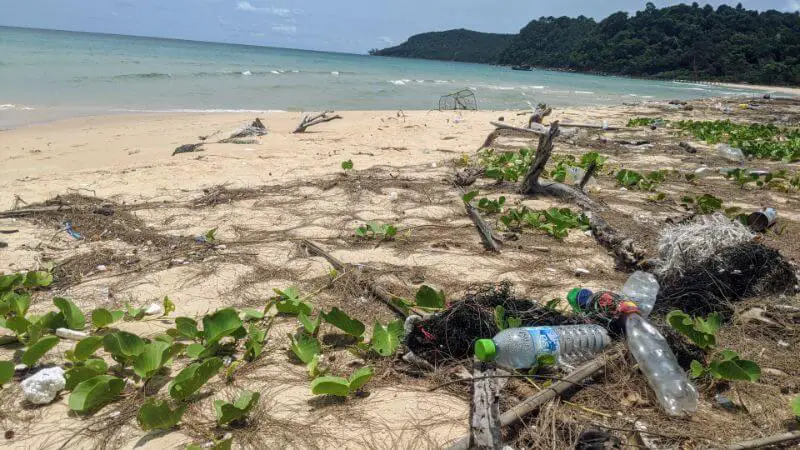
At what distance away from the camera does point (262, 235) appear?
4090mm

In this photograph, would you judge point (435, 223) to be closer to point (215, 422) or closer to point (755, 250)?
point (755, 250)

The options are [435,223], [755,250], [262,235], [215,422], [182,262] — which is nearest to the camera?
[215,422]

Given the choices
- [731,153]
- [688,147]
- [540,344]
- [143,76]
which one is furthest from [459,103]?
[143,76]

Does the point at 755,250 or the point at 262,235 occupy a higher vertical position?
the point at 755,250

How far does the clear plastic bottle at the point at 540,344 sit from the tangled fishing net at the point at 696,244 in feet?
2.91

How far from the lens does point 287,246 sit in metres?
3.83

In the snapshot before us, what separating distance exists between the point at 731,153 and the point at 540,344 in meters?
7.25

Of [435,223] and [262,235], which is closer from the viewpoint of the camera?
[262,235]

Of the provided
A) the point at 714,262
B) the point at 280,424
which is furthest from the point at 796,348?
the point at 280,424

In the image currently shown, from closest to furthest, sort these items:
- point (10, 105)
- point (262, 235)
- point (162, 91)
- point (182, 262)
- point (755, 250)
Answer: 1. point (755, 250)
2. point (182, 262)
3. point (262, 235)
4. point (10, 105)
5. point (162, 91)

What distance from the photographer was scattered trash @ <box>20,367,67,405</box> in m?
1.96

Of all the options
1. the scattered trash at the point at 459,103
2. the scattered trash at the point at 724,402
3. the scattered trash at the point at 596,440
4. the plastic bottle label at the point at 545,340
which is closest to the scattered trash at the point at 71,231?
the plastic bottle label at the point at 545,340

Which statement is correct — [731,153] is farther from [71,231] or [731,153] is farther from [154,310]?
[71,231]

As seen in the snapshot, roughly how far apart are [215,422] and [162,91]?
18.3 m
